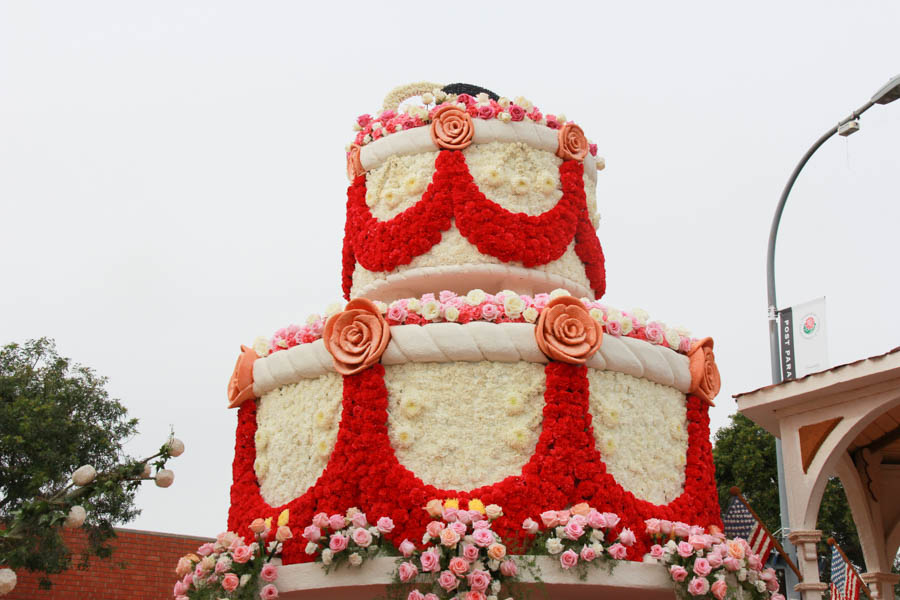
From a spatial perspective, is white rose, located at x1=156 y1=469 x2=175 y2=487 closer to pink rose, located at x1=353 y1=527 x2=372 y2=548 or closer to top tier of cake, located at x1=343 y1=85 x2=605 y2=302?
pink rose, located at x1=353 y1=527 x2=372 y2=548

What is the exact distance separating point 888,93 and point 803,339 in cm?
348

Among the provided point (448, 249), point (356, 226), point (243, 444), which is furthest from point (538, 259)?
point (243, 444)

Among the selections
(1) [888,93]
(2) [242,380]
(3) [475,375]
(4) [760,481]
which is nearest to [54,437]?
(2) [242,380]

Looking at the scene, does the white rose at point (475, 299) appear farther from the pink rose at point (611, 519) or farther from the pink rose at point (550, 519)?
the pink rose at point (611, 519)

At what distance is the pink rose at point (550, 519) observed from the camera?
11.7 metres

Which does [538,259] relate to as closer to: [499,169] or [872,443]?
[499,169]

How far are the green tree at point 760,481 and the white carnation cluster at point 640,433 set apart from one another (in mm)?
19139

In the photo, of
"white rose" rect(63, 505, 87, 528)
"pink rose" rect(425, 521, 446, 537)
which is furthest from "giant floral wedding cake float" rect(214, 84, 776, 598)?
"white rose" rect(63, 505, 87, 528)

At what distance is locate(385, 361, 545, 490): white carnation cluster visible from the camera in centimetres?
1227

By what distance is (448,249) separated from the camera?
14.4m

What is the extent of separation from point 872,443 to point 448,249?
6531 millimetres

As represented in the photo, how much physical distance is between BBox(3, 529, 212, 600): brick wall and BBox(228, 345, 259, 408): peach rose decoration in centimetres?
874

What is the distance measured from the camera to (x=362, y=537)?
38.1ft

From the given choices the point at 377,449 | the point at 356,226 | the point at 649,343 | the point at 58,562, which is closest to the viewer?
the point at 377,449
